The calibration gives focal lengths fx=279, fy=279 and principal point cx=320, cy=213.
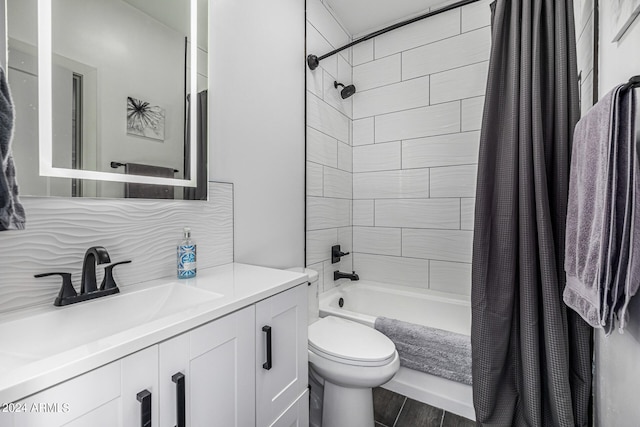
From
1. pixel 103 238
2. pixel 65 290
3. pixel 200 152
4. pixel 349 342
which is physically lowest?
pixel 349 342

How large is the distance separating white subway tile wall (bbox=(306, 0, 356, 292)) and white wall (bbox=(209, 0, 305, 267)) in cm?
13

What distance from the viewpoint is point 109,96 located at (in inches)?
36.5

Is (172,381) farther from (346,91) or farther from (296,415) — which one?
(346,91)

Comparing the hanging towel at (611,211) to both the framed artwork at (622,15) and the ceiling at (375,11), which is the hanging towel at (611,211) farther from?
the ceiling at (375,11)

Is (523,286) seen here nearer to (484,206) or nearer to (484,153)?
(484,206)

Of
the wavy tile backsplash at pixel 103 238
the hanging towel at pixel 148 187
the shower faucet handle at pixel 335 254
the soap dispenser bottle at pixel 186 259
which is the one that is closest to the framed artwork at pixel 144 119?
the hanging towel at pixel 148 187

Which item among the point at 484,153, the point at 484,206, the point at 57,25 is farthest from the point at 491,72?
the point at 57,25

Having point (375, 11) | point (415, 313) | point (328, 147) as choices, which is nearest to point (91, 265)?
point (328, 147)

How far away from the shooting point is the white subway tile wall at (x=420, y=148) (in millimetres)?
1997

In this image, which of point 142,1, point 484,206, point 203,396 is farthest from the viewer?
point 484,206

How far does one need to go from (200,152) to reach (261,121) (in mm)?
461

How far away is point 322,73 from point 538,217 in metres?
1.67

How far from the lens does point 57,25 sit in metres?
0.81

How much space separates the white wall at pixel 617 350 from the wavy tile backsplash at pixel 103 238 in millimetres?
1346
